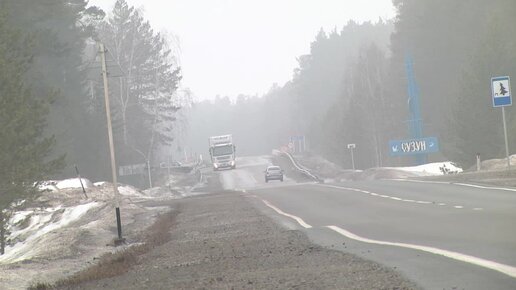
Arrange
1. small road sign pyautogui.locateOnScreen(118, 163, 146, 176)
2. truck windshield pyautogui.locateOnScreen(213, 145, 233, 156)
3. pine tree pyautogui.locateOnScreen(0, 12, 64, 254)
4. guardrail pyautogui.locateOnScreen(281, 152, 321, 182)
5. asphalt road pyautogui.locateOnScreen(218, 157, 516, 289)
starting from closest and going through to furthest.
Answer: asphalt road pyautogui.locateOnScreen(218, 157, 516, 289), pine tree pyautogui.locateOnScreen(0, 12, 64, 254), small road sign pyautogui.locateOnScreen(118, 163, 146, 176), guardrail pyautogui.locateOnScreen(281, 152, 321, 182), truck windshield pyautogui.locateOnScreen(213, 145, 233, 156)

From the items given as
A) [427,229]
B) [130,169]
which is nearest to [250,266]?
[427,229]

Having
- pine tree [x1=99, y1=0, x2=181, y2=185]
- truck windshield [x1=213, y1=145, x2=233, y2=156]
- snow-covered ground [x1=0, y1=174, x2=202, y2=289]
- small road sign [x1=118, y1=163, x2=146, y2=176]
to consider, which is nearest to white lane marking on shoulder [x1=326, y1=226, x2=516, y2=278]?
snow-covered ground [x1=0, y1=174, x2=202, y2=289]

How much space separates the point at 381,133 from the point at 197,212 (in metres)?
78.2

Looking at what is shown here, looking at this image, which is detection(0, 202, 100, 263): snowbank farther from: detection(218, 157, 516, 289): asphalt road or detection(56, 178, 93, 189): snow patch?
detection(218, 157, 516, 289): asphalt road

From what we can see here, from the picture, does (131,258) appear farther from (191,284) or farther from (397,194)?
(397,194)

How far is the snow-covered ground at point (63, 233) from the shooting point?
42.8 feet

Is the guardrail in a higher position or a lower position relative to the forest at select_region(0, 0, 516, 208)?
lower

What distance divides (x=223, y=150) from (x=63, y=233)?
193ft

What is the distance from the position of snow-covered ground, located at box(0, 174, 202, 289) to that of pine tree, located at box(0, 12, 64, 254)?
1.76 metres

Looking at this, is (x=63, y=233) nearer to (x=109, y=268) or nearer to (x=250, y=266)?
(x=109, y=268)

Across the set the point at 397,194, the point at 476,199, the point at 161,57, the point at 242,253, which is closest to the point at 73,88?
the point at 161,57

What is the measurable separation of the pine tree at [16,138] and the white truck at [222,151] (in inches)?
2036

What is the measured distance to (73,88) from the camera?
5738cm

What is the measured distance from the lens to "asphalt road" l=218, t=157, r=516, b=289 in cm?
796
